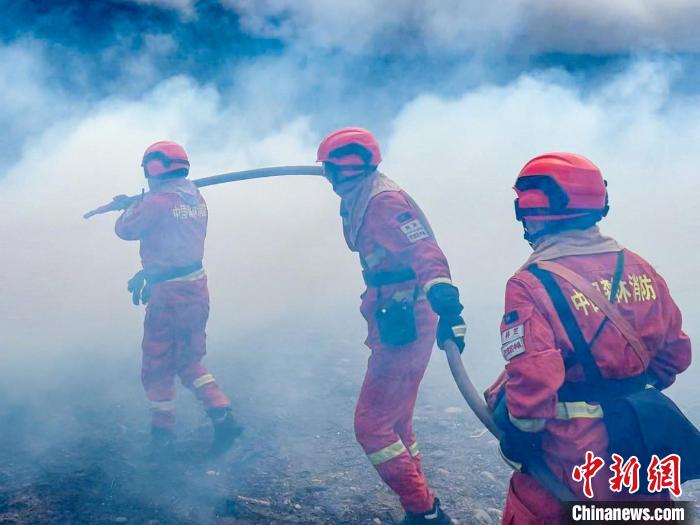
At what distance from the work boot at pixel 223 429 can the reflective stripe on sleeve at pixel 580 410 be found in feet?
10.1

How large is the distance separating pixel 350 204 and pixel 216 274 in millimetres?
6235

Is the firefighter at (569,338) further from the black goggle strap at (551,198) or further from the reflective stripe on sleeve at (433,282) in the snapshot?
the reflective stripe on sleeve at (433,282)

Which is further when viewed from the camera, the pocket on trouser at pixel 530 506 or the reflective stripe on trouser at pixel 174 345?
the reflective stripe on trouser at pixel 174 345

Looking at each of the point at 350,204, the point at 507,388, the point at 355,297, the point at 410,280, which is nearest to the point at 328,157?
the point at 350,204

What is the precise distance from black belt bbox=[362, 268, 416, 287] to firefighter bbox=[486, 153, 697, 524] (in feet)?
3.95

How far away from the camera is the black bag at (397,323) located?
330 cm

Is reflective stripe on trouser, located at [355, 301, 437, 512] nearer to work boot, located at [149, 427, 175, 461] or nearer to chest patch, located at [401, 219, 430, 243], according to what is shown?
chest patch, located at [401, 219, 430, 243]

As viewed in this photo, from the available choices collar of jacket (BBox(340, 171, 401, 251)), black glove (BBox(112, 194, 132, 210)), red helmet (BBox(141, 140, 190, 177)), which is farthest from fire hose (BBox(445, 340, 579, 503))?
black glove (BBox(112, 194, 132, 210))

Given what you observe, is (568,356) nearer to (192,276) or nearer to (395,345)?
(395,345)

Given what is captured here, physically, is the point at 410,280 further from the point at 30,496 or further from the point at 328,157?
the point at 30,496

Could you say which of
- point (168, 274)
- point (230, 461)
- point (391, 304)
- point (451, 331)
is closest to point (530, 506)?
point (451, 331)

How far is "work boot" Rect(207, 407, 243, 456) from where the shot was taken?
4404 mm

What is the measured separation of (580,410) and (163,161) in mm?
3772

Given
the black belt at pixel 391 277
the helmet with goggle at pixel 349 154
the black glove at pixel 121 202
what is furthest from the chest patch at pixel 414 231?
the black glove at pixel 121 202
